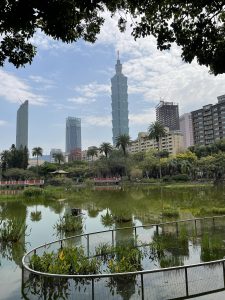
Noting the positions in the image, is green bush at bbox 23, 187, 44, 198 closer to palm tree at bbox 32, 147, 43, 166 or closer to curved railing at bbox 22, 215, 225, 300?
curved railing at bbox 22, 215, 225, 300

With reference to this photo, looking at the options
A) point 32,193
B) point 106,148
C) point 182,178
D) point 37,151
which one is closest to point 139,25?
point 32,193

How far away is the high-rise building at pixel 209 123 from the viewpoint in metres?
152

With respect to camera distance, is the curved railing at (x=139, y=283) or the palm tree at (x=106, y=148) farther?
the palm tree at (x=106, y=148)

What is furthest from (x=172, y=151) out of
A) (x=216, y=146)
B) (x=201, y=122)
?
(x=216, y=146)

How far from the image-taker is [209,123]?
6220 inches

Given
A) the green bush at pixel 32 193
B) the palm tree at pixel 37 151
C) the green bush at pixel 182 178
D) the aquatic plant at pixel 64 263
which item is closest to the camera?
the aquatic plant at pixel 64 263

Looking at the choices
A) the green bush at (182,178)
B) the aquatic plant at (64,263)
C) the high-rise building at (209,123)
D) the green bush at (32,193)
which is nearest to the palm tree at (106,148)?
the green bush at (182,178)

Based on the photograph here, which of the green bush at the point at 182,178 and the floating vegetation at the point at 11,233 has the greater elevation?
the green bush at the point at 182,178

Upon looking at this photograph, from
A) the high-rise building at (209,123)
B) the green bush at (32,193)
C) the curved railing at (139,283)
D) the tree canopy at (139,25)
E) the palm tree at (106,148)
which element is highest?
the high-rise building at (209,123)

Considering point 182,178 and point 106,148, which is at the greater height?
point 106,148

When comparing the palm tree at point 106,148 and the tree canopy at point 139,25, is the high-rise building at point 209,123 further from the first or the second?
the tree canopy at point 139,25

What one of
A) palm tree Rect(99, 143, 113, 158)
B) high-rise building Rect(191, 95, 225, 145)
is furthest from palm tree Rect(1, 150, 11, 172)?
high-rise building Rect(191, 95, 225, 145)

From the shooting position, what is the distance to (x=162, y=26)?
29.8 ft

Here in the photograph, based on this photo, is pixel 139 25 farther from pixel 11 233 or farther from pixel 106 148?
pixel 106 148
